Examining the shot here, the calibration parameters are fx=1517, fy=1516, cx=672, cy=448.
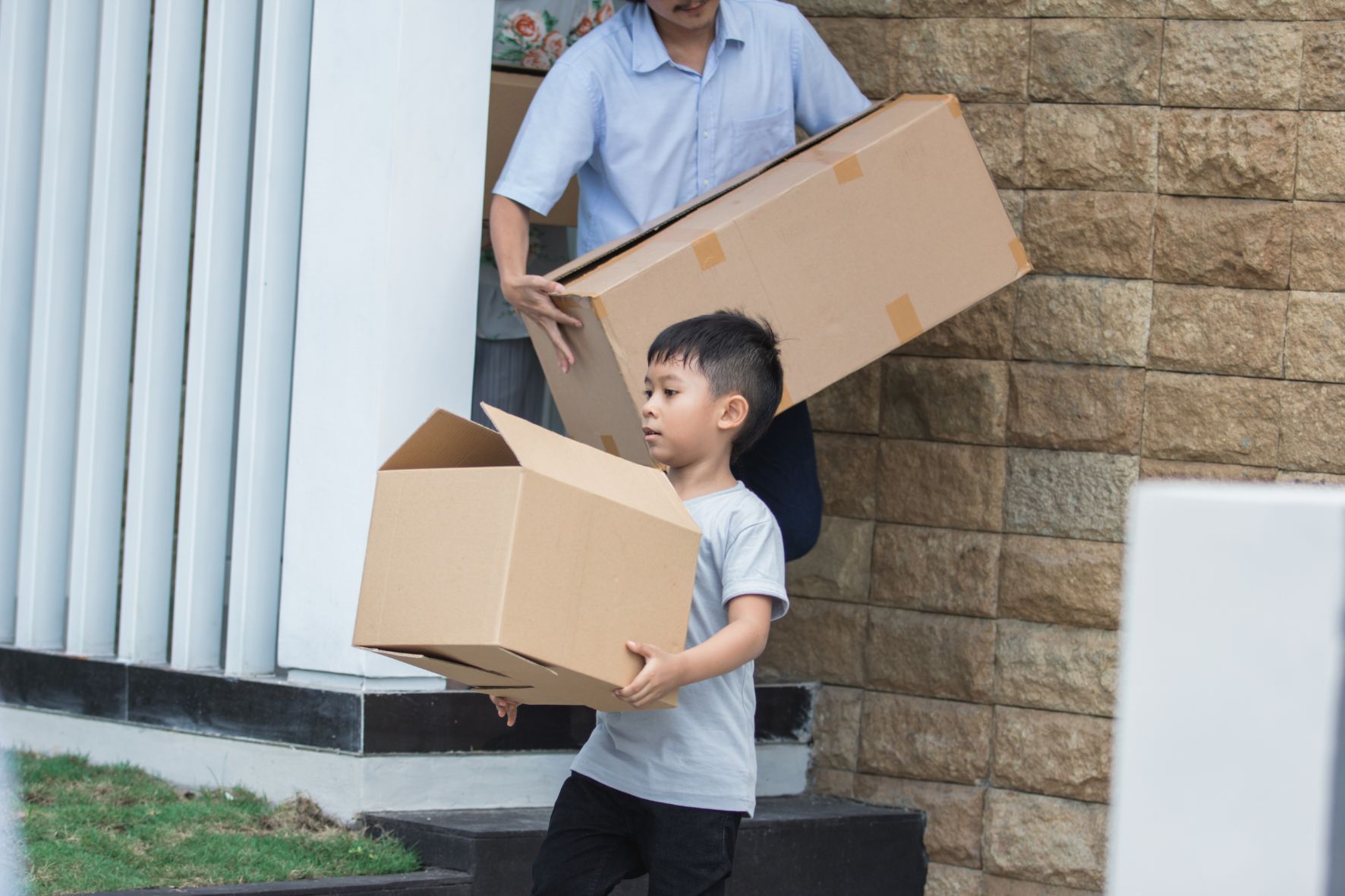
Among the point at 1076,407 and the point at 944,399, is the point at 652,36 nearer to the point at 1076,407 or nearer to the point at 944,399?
the point at 944,399

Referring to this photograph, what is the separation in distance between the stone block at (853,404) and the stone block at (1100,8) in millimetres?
856

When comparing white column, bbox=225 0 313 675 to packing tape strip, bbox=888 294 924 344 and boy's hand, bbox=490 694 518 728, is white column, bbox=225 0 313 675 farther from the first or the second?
packing tape strip, bbox=888 294 924 344

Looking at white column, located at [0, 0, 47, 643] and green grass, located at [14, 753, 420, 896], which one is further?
white column, located at [0, 0, 47, 643]

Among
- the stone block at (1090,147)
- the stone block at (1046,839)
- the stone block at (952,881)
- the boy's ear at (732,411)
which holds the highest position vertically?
the stone block at (1090,147)

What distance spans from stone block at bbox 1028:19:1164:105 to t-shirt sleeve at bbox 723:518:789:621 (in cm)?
165

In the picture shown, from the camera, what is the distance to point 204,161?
3082 millimetres

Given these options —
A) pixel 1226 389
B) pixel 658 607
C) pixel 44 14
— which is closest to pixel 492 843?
→ pixel 658 607

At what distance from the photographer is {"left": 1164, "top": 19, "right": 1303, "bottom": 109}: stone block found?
123 inches

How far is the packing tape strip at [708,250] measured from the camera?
240 centimetres

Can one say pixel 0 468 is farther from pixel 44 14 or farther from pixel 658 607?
pixel 658 607

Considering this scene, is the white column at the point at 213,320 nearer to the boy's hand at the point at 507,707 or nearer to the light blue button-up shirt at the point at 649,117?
the light blue button-up shirt at the point at 649,117

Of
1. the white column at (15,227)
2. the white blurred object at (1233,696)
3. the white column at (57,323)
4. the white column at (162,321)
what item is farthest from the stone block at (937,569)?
the white blurred object at (1233,696)

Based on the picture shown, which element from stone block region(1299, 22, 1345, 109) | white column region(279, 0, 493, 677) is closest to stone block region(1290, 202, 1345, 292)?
stone block region(1299, 22, 1345, 109)

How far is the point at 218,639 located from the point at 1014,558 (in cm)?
169
